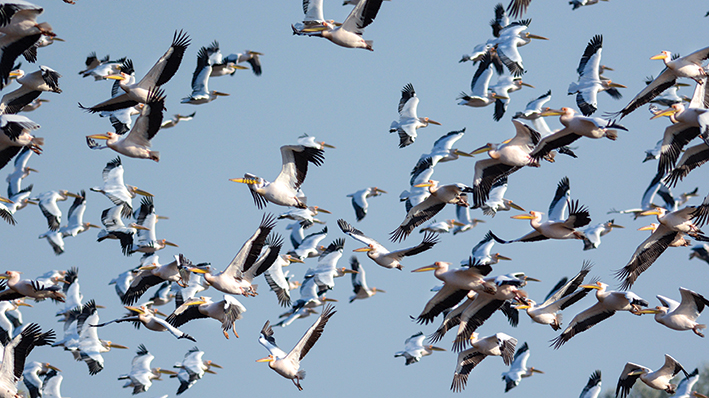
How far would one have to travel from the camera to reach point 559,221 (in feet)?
58.1

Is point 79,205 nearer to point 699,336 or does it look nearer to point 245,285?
point 245,285

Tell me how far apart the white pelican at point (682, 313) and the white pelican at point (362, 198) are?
1176 centimetres

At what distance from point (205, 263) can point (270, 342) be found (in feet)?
6.64

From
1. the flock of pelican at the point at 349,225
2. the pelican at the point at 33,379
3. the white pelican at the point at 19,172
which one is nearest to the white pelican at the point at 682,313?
the flock of pelican at the point at 349,225

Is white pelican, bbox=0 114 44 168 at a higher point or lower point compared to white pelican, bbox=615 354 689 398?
higher

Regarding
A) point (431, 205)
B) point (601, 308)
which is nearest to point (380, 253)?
point (431, 205)

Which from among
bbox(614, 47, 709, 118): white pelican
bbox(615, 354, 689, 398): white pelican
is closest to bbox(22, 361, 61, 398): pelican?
bbox(615, 354, 689, 398): white pelican

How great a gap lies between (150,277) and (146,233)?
97.2 inches

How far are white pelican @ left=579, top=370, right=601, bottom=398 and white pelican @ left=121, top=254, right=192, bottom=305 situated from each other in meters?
9.43

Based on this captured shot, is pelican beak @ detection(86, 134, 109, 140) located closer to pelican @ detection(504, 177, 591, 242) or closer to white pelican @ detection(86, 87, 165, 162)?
white pelican @ detection(86, 87, 165, 162)

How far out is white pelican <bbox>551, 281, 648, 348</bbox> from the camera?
17828 millimetres

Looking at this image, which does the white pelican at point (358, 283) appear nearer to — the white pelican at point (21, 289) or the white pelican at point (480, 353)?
the white pelican at point (480, 353)

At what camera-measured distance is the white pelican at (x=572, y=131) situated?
17.6m

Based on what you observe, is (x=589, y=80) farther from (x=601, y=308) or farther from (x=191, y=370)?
(x=191, y=370)
